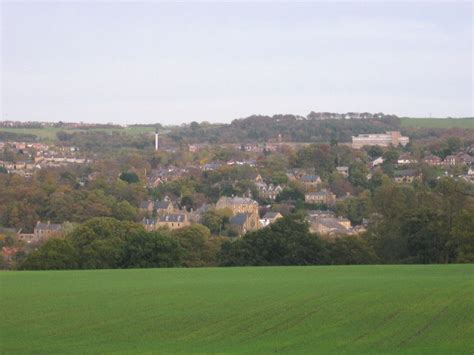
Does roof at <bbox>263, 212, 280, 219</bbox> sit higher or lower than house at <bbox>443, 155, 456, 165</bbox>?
lower

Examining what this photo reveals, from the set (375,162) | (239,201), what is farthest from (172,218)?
(375,162)

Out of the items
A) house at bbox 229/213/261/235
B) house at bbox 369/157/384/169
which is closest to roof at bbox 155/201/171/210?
house at bbox 229/213/261/235

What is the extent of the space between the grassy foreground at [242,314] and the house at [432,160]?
135m

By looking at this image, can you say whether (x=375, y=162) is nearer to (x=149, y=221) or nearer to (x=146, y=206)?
(x=146, y=206)

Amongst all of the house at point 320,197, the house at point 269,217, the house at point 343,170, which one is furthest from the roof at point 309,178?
the house at point 269,217

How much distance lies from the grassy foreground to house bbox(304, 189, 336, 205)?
10391 cm

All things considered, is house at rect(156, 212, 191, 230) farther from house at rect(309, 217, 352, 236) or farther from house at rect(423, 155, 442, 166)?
house at rect(423, 155, 442, 166)

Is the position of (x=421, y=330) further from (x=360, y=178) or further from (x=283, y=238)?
(x=360, y=178)

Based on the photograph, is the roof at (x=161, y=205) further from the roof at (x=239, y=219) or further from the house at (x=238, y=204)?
the roof at (x=239, y=219)

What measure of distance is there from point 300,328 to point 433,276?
715 inches

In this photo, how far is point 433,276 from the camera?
42.9m

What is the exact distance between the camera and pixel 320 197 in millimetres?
151250

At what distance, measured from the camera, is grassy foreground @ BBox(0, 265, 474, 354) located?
23234mm

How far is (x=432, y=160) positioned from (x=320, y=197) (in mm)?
39774
